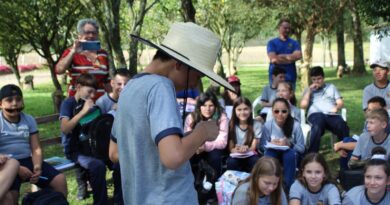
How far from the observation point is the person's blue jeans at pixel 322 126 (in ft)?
23.3

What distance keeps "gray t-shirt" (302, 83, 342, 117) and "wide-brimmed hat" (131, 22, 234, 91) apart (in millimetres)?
5407

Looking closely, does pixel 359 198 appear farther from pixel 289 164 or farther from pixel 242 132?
pixel 242 132

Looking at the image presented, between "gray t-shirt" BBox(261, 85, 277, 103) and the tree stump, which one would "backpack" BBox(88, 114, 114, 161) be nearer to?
"gray t-shirt" BBox(261, 85, 277, 103)

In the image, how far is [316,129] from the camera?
717 cm

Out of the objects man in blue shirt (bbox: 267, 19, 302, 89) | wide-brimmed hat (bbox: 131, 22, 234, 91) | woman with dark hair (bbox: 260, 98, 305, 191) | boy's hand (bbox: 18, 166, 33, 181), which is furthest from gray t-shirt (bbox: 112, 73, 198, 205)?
man in blue shirt (bbox: 267, 19, 302, 89)

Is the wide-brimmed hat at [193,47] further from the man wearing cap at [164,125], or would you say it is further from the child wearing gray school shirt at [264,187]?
the child wearing gray school shirt at [264,187]

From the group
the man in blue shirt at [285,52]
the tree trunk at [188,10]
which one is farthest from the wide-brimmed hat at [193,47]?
the tree trunk at [188,10]

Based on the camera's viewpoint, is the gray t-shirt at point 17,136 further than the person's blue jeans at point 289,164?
No

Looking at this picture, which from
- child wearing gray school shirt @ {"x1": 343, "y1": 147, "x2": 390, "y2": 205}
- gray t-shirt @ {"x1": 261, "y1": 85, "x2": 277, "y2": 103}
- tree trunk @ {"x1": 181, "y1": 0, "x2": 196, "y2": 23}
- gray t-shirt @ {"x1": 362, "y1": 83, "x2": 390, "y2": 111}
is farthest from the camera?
tree trunk @ {"x1": 181, "y1": 0, "x2": 196, "y2": 23}

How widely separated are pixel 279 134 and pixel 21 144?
290 cm

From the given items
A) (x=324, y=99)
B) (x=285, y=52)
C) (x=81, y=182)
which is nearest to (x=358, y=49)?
(x=285, y=52)

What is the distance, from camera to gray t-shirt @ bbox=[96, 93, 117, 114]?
20.0 feet

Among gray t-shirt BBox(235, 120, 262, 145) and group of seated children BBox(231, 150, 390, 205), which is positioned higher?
gray t-shirt BBox(235, 120, 262, 145)

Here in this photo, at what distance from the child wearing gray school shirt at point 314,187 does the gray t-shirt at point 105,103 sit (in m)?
2.42
